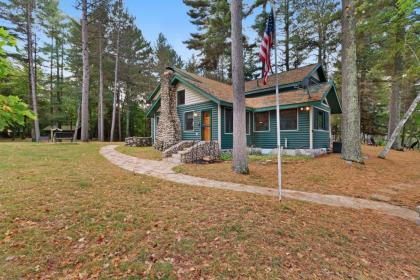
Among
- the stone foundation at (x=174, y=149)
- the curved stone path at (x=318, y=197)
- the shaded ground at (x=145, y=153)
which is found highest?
the stone foundation at (x=174, y=149)

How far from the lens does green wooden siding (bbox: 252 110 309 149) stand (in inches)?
471

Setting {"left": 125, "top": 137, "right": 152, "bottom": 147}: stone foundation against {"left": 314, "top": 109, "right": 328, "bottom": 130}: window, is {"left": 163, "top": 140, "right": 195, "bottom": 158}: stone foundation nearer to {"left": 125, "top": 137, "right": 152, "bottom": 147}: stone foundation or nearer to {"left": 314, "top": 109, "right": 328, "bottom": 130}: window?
{"left": 125, "top": 137, "right": 152, "bottom": 147}: stone foundation

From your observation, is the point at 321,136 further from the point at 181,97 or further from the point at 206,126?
the point at 181,97

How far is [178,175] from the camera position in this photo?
704cm

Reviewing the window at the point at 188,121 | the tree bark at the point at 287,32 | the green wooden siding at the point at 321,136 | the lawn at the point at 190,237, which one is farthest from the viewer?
the tree bark at the point at 287,32

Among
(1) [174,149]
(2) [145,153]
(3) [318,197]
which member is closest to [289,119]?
(1) [174,149]

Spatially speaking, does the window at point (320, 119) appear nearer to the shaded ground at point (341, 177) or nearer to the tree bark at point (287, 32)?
the shaded ground at point (341, 177)

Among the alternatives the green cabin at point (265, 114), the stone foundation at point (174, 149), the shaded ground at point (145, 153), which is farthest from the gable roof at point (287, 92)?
the shaded ground at point (145, 153)

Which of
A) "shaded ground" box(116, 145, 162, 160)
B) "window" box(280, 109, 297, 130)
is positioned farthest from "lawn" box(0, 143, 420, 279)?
"window" box(280, 109, 297, 130)

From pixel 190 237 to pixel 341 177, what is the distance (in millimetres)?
6793

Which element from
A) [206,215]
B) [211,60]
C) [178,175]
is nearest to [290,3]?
[211,60]

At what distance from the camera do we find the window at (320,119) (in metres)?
12.4

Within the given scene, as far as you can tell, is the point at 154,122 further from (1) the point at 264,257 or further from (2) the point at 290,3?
(2) the point at 290,3

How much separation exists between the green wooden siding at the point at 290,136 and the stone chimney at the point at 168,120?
17.2 feet
